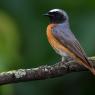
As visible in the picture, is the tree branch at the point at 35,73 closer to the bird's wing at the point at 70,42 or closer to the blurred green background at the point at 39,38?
the bird's wing at the point at 70,42

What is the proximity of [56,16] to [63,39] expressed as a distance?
24.0 inches

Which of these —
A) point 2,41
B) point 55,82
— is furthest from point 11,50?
point 55,82

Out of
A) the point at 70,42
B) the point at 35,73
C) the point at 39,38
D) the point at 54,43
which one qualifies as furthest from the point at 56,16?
the point at 35,73

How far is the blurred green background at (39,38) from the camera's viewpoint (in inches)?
273

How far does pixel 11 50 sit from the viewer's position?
6809 mm

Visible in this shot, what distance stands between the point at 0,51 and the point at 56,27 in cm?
82

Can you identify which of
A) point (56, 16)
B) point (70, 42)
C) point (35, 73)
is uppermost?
point (56, 16)

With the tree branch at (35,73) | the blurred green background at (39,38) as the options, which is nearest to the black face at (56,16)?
the blurred green background at (39,38)

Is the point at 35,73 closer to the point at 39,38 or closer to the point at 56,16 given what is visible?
the point at 56,16

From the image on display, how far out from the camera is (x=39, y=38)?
745 cm

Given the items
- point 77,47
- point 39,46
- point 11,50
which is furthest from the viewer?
point 39,46

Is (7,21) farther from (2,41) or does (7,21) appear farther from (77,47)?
(77,47)

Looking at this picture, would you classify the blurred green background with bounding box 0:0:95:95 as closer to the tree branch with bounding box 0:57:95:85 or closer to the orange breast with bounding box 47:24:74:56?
the orange breast with bounding box 47:24:74:56

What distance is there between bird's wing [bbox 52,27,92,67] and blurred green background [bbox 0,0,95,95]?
34cm
